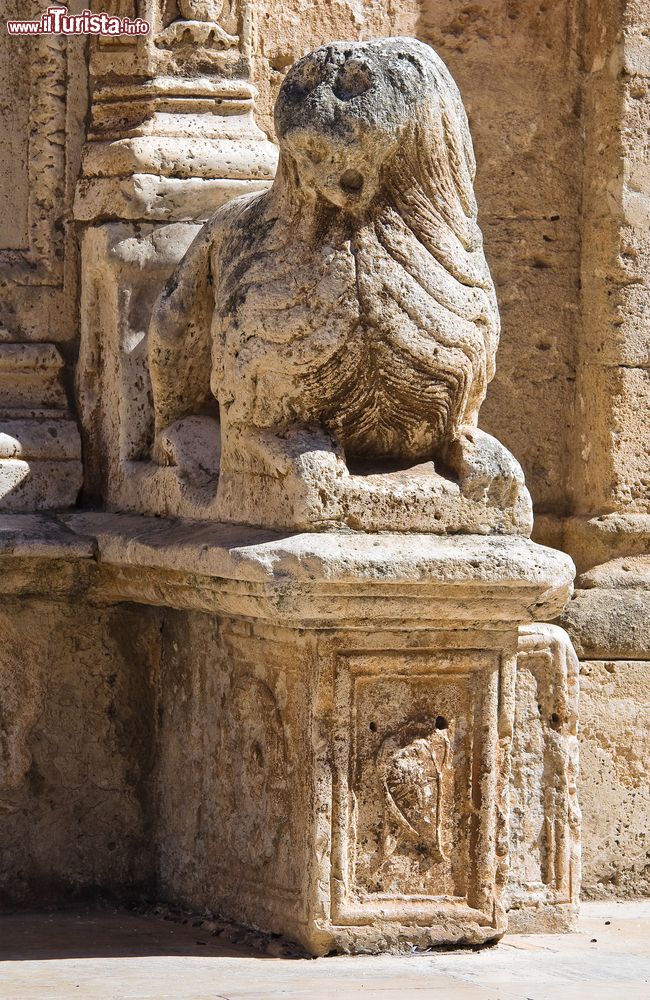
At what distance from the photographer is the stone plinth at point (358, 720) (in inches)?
171

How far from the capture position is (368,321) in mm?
4449

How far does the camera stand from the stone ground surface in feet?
13.8

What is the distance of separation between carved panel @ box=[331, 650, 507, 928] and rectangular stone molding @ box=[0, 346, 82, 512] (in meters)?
1.32

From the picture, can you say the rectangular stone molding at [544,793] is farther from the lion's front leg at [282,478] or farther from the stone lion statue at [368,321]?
the lion's front leg at [282,478]

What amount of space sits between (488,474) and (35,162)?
5.81 feet

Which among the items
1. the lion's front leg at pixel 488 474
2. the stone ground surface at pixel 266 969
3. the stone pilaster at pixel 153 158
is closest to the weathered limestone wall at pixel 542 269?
the stone pilaster at pixel 153 158

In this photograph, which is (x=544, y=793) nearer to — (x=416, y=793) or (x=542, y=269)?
(x=416, y=793)

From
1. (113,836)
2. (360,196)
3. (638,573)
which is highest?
(360,196)

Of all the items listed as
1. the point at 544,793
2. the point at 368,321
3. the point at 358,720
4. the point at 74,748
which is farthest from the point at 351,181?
the point at 74,748

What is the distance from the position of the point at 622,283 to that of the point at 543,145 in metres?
0.51

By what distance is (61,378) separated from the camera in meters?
5.58

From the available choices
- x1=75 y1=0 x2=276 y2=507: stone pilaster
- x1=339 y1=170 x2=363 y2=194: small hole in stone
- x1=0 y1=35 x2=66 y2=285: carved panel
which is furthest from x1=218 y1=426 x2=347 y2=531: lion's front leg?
x1=0 y1=35 x2=66 y2=285: carved panel

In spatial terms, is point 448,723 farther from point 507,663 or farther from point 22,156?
point 22,156

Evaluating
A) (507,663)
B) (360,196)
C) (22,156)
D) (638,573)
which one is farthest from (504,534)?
(22,156)
